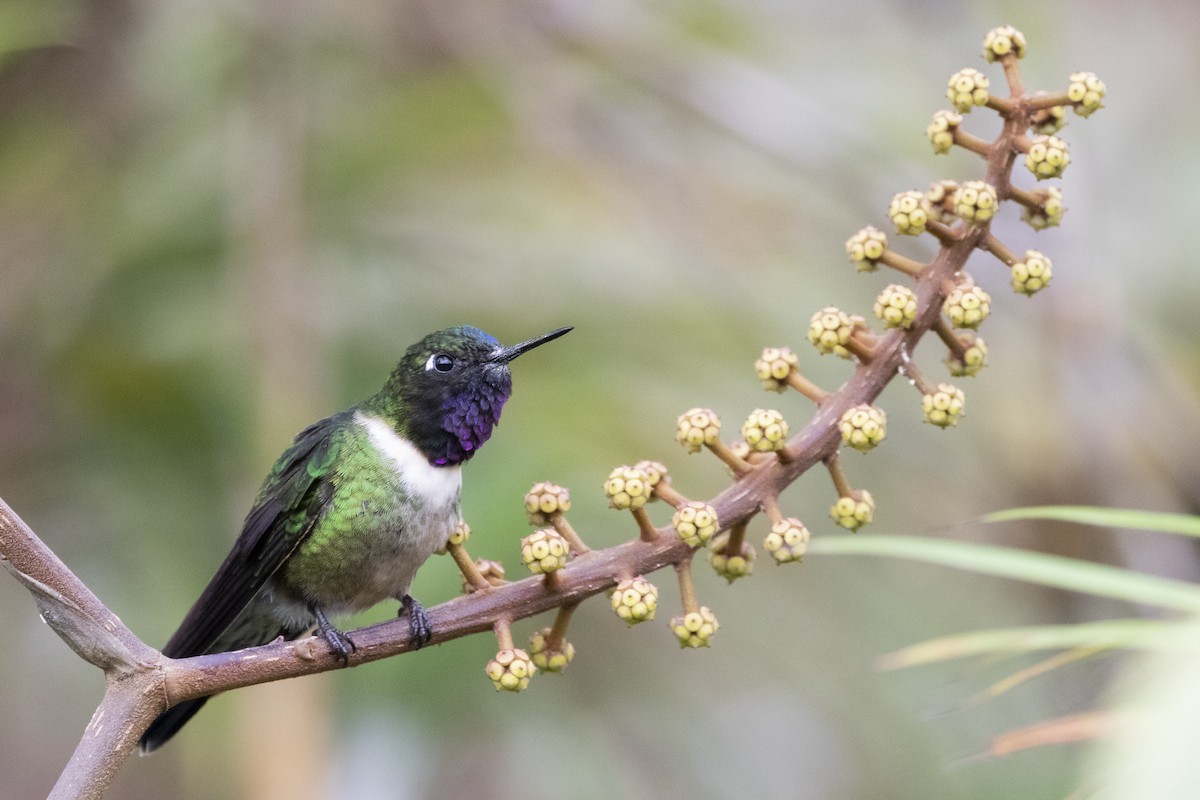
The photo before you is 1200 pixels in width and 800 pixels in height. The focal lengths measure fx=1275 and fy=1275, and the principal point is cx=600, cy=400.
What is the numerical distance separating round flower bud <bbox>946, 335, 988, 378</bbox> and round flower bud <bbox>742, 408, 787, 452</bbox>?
32 centimetres

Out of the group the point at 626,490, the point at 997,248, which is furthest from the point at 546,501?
the point at 997,248

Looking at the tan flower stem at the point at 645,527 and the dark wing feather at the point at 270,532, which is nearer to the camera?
Result: the tan flower stem at the point at 645,527

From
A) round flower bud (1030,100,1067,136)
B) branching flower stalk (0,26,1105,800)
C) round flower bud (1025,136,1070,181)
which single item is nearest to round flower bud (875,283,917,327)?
branching flower stalk (0,26,1105,800)

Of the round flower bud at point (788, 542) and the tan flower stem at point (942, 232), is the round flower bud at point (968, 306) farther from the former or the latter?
the round flower bud at point (788, 542)

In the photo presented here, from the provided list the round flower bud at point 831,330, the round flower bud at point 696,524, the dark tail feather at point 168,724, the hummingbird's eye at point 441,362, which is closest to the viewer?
the round flower bud at point 696,524

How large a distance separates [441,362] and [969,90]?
1.30 meters

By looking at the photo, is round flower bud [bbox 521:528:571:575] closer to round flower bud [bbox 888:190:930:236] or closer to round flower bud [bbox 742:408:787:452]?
round flower bud [bbox 742:408:787:452]

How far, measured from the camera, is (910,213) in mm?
1670

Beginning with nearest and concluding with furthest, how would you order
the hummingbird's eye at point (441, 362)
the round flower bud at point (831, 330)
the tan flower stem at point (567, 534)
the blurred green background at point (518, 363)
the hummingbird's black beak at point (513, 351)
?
the round flower bud at point (831, 330), the tan flower stem at point (567, 534), the hummingbird's black beak at point (513, 351), the hummingbird's eye at point (441, 362), the blurred green background at point (518, 363)

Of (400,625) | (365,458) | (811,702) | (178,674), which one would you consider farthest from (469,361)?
(811,702)

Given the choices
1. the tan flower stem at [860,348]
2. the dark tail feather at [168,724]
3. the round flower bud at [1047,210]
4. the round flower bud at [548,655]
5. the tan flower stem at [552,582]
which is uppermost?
the round flower bud at [1047,210]

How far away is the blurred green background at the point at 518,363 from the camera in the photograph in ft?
12.5

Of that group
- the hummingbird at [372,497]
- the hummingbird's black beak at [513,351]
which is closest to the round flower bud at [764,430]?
the hummingbird's black beak at [513,351]

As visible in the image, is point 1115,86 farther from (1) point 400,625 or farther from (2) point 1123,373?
(1) point 400,625
